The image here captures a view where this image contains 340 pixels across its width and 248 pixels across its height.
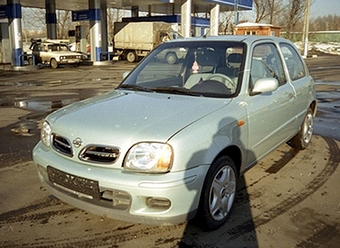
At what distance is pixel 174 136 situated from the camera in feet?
9.21

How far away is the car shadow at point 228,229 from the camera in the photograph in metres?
3.07

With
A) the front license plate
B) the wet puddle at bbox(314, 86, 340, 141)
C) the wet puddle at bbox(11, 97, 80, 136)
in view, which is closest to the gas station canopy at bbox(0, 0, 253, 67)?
the wet puddle at bbox(11, 97, 80, 136)

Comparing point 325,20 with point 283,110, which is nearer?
point 283,110

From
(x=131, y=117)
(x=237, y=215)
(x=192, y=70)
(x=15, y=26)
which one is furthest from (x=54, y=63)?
(x=237, y=215)

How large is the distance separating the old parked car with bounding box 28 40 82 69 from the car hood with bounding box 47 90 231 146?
20.9 metres

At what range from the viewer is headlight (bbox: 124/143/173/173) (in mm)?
2758

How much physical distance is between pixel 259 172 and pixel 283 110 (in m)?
0.90

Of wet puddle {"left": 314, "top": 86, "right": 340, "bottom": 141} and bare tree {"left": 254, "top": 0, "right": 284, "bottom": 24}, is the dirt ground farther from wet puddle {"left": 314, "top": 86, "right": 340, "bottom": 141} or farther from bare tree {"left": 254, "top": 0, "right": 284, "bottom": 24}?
bare tree {"left": 254, "top": 0, "right": 284, "bottom": 24}

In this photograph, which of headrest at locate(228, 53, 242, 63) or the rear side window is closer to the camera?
headrest at locate(228, 53, 242, 63)

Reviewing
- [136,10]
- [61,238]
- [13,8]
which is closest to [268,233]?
[61,238]

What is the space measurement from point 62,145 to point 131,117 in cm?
66

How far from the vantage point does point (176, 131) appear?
9.39ft

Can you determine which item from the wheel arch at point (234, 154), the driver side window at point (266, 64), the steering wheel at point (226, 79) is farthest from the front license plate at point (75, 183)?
the driver side window at point (266, 64)

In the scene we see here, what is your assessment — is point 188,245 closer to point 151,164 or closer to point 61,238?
point 151,164
